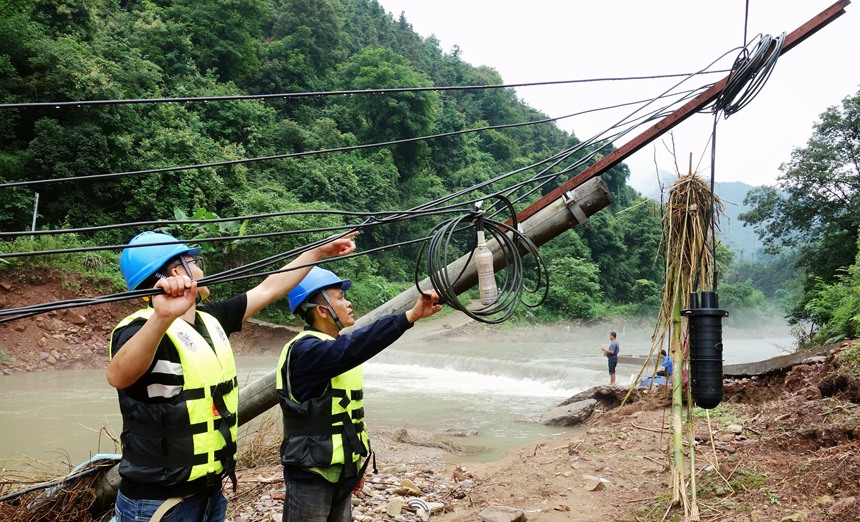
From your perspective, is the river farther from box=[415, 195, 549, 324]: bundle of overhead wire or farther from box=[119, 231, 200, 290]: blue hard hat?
box=[415, 195, 549, 324]: bundle of overhead wire

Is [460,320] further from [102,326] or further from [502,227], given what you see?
[502,227]

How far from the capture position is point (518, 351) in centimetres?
2672

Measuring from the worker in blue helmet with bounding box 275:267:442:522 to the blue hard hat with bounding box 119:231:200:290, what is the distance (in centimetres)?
76

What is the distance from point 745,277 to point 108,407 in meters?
77.8

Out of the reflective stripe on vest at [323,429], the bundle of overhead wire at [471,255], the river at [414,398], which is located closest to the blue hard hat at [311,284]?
the reflective stripe on vest at [323,429]

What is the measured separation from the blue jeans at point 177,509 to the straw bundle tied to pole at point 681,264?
304cm

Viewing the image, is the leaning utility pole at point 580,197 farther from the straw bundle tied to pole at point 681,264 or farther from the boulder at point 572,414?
the boulder at point 572,414

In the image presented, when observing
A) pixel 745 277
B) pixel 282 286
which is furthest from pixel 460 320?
pixel 745 277

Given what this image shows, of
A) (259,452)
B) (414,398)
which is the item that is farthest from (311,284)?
(414,398)

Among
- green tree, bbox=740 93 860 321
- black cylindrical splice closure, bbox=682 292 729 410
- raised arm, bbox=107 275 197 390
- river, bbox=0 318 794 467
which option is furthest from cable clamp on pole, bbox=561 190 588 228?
green tree, bbox=740 93 860 321

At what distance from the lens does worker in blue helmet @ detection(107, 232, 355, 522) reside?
2.48 metres

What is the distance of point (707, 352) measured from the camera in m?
3.59

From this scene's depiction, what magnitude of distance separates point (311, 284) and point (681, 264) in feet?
8.96

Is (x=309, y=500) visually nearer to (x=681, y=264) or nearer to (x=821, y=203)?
(x=681, y=264)
